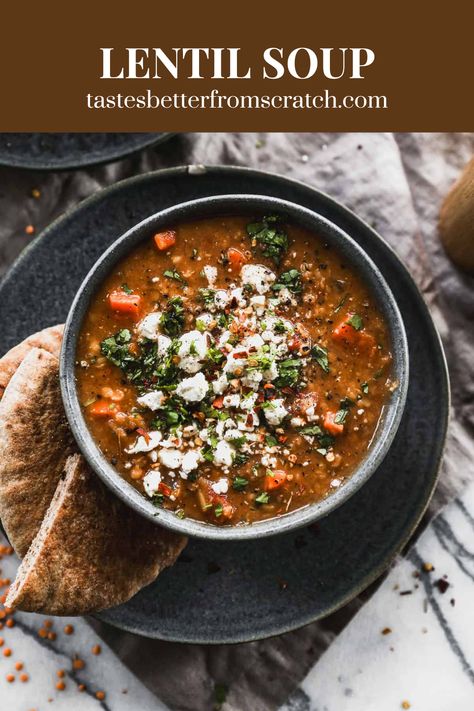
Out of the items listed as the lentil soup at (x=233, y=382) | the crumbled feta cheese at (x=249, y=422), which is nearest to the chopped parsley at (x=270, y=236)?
the lentil soup at (x=233, y=382)

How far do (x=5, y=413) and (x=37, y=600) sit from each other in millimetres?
990

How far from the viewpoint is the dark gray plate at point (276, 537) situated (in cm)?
477

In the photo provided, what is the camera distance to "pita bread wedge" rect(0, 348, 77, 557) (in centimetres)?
441

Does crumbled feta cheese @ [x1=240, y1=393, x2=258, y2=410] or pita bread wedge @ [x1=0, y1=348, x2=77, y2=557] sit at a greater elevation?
crumbled feta cheese @ [x1=240, y1=393, x2=258, y2=410]

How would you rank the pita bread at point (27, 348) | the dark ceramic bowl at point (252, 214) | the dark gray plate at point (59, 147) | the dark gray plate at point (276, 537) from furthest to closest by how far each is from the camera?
the dark gray plate at point (59, 147) → the dark gray plate at point (276, 537) → the pita bread at point (27, 348) → the dark ceramic bowl at point (252, 214)

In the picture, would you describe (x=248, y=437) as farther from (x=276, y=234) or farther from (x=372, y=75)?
(x=372, y=75)

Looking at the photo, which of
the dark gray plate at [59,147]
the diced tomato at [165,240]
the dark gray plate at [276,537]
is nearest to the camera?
the diced tomato at [165,240]

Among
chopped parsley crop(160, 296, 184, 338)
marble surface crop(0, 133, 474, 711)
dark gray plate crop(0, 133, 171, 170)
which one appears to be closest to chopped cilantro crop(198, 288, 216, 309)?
chopped parsley crop(160, 296, 184, 338)

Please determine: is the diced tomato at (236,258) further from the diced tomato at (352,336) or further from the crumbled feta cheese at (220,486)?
the crumbled feta cheese at (220,486)

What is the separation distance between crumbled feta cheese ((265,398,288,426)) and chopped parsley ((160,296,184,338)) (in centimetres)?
58

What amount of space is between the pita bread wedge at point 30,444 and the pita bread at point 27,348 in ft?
0.34

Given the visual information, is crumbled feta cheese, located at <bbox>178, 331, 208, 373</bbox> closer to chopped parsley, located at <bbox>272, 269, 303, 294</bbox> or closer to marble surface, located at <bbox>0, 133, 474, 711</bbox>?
chopped parsley, located at <bbox>272, 269, 303, 294</bbox>

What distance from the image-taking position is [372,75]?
5.22 m

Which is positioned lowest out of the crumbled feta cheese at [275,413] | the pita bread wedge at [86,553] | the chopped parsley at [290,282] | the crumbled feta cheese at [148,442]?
the pita bread wedge at [86,553]
